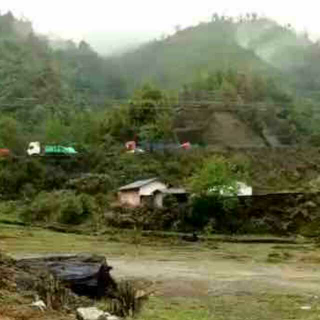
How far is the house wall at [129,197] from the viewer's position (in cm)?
5319

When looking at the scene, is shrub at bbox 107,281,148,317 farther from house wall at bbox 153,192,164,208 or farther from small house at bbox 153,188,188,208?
house wall at bbox 153,192,164,208

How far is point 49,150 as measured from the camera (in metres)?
66.8

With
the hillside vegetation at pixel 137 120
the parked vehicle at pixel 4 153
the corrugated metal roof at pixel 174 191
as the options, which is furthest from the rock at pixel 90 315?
the parked vehicle at pixel 4 153

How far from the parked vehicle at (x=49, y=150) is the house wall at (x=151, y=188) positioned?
12.0m

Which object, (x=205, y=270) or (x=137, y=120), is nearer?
(x=205, y=270)

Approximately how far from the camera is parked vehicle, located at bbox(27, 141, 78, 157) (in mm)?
65438

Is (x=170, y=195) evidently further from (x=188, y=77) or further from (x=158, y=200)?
(x=188, y=77)

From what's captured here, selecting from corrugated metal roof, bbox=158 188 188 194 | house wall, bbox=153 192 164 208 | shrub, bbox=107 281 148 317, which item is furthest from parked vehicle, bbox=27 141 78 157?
shrub, bbox=107 281 148 317

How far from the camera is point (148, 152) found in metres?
65.8

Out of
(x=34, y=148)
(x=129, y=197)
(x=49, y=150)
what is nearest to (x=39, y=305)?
(x=129, y=197)

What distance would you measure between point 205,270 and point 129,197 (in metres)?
28.3

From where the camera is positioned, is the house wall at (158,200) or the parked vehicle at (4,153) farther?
the parked vehicle at (4,153)

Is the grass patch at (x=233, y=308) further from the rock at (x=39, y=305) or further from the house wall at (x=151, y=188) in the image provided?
the house wall at (x=151, y=188)

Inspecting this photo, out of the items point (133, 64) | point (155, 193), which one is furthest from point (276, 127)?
point (133, 64)
